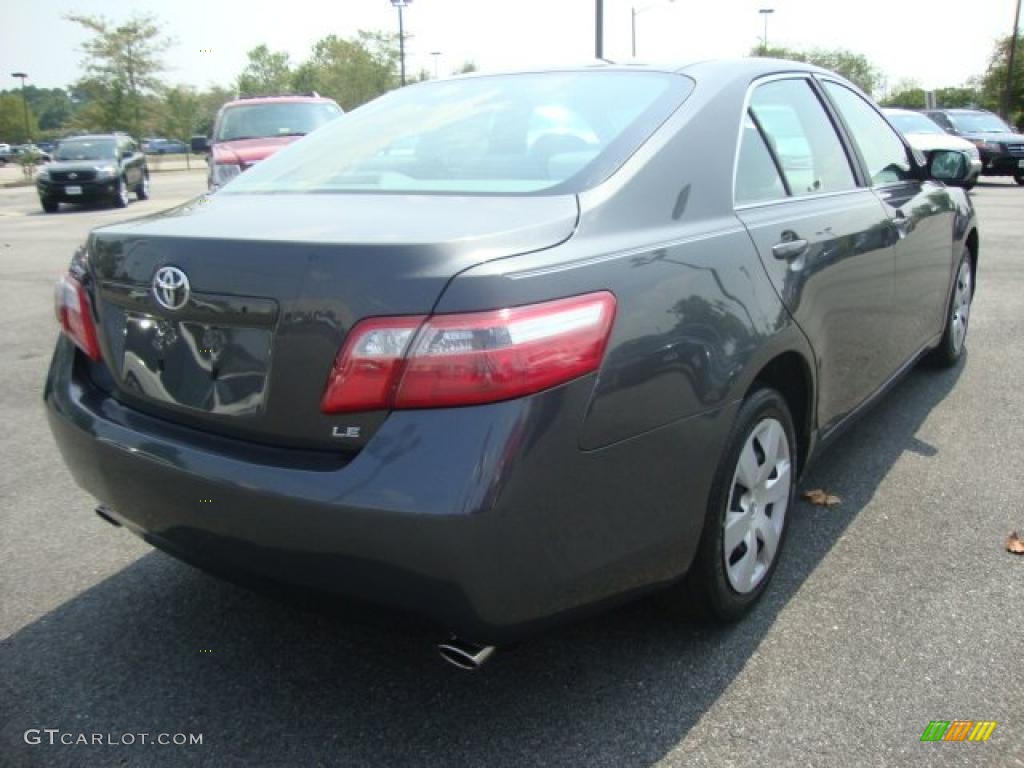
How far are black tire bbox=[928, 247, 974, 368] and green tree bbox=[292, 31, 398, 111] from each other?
4707 centimetres

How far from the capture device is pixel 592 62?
302 cm

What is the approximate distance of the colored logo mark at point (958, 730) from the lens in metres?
2.07

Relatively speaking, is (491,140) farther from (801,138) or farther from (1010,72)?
(1010,72)

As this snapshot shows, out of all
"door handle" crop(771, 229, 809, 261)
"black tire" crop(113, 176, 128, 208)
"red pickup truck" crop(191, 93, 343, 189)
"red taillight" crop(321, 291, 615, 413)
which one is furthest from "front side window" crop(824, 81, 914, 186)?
"black tire" crop(113, 176, 128, 208)

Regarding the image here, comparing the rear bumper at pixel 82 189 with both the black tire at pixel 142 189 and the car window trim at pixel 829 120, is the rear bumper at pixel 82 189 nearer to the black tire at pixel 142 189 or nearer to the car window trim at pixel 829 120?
the black tire at pixel 142 189

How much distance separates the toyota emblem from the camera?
78.6 inches

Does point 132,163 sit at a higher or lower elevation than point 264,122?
lower

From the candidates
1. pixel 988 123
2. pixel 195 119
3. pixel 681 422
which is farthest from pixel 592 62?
pixel 195 119

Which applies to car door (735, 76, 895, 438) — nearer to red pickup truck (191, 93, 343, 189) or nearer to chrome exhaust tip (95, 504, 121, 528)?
chrome exhaust tip (95, 504, 121, 528)

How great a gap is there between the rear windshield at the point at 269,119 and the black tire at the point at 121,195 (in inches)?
313

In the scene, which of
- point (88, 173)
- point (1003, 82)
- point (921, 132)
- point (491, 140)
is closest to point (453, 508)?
point (491, 140)

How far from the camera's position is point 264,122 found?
480 inches

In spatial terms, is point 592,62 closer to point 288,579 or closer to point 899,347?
point 899,347

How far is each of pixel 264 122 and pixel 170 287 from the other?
11016 millimetres
